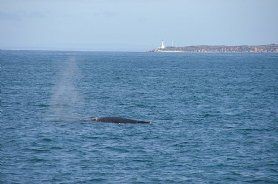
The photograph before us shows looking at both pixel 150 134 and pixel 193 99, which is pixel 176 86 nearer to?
pixel 193 99

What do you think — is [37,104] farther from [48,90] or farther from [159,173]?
[159,173]

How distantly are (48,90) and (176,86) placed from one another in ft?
80.4

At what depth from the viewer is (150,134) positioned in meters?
44.8

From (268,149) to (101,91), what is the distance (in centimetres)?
4977

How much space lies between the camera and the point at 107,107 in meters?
65.2

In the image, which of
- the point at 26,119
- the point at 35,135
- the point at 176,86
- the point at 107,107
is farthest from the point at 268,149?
the point at 176,86

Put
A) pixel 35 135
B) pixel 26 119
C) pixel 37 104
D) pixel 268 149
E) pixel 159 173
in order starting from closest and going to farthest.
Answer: pixel 159 173, pixel 268 149, pixel 35 135, pixel 26 119, pixel 37 104

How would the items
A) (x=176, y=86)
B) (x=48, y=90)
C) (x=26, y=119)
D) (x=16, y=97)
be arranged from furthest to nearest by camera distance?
(x=176, y=86) < (x=48, y=90) < (x=16, y=97) < (x=26, y=119)

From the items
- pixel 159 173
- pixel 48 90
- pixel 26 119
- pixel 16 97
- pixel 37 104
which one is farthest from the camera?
pixel 48 90

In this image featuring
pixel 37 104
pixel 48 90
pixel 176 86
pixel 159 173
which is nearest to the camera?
pixel 159 173

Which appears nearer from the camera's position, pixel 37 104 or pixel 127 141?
pixel 127 141

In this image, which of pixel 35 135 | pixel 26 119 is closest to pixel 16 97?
pixel 26 119

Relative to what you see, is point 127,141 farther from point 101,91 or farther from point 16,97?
point 101,91

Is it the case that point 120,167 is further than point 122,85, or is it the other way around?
point 122,85
